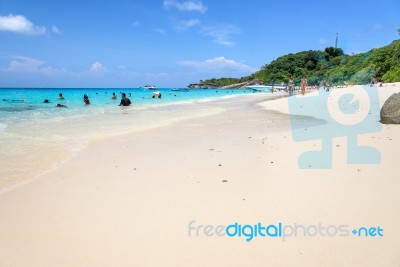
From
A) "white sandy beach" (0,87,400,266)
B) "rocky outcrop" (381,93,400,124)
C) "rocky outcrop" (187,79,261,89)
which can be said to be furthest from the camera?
"rocky outcrop" (187,79,261,89)

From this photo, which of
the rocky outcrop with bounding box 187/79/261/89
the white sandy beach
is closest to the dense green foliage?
the rocky outcrop with bounding box 187/79/261/89

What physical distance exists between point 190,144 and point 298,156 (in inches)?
116

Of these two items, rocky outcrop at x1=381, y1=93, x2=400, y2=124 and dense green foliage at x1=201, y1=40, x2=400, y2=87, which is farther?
dense green foliage at x1=201, y1=40, x2=400, y2=87

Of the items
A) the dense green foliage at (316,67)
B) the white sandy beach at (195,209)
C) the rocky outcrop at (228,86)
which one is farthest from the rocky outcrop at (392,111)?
the rocky outcrop at (228,86)

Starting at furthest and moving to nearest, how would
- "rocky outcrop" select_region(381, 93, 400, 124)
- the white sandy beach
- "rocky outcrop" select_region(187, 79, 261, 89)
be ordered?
1. "rocky outcrop" select_region(187, 79, 261, 89)
2. "rocky outcrop" select_region(381, 93, 400, 124)
3. the white sandy beach

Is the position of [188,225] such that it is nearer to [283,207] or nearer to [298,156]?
[283,207]

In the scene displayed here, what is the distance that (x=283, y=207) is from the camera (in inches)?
146

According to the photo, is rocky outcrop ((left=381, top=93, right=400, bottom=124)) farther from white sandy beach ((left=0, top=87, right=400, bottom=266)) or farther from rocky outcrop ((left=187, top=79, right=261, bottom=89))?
rocky outcrop ((left=187, top=79, right=261, bottom=89))

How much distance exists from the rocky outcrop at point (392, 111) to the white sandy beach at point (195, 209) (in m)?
3.90

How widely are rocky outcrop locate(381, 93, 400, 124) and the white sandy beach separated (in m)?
3.90

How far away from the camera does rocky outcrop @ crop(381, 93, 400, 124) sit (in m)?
9.60

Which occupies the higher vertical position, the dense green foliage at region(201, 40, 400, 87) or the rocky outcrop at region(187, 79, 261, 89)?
the dense green foliage at region(201, 40, 400, 87)

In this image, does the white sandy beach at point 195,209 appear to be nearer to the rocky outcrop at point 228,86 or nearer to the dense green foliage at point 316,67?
the dense green foliage at point 316,67

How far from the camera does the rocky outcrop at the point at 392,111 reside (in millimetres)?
9602
